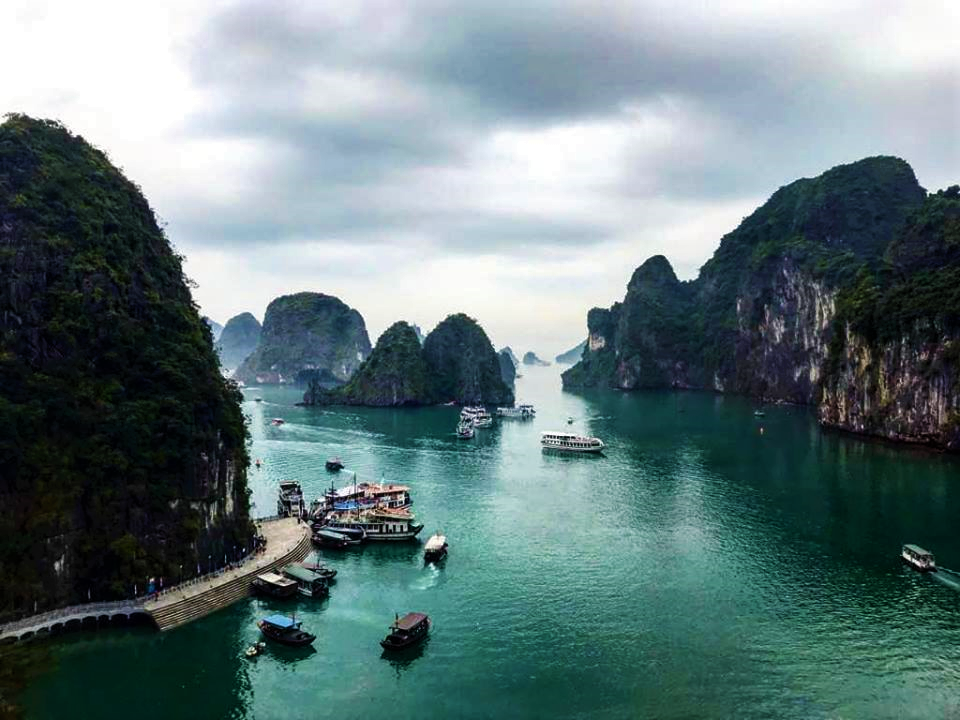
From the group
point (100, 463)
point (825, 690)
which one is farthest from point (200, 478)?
point (825, 690)

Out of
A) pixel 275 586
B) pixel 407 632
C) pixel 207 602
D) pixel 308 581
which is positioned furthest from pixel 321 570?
pixel 407 632

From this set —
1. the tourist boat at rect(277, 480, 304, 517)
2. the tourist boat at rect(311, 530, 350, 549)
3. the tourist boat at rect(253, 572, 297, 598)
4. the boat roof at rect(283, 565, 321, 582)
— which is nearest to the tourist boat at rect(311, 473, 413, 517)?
the tourist boat at rect(277, 480, 304, 517)

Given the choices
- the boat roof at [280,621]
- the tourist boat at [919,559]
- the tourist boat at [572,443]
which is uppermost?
the tourist boat at [572,443]

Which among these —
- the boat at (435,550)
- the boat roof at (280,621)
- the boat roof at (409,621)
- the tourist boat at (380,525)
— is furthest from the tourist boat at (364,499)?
the boat roof at (409,621)

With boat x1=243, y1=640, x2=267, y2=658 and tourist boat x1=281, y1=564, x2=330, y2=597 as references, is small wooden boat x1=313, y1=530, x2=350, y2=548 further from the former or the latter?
boat x1=243, y1=640, x2=267, y2=658

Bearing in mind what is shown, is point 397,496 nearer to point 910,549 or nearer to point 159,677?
point 159,677

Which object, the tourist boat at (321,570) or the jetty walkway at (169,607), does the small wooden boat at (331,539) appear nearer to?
the tourist boat at (321,570)

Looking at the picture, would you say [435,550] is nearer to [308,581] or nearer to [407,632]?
[308,581]
